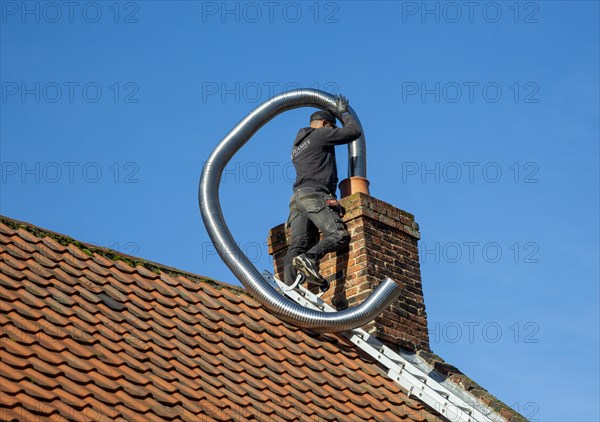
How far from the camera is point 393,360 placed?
10.6 meters

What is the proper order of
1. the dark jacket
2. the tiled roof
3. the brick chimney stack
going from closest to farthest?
the tiled roof → the brick chimney stack → the dark jacket

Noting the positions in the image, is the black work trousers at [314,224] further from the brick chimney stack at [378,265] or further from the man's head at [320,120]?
the man's head at [320,120]

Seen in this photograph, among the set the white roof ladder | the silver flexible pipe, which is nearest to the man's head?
the silver flexible pipe

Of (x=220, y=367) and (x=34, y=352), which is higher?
(x=220, y=367)

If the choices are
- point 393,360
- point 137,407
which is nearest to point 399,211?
point 393,360

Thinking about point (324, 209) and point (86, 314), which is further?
point (324, 209)

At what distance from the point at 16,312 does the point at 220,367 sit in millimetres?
1727

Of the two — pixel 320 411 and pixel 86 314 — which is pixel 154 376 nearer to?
pixel 86 314

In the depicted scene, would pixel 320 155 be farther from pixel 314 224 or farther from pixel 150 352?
pixel 150 352

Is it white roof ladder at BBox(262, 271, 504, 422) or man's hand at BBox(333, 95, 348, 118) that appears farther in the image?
man's hand at BBox(333, 95, 348, 118)

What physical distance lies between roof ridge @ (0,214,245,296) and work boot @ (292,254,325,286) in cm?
66

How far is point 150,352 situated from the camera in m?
8.70

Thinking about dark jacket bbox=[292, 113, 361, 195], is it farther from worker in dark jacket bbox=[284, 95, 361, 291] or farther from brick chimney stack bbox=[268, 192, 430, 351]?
brick chimney stack bbox=[268, 192, 430, 351]

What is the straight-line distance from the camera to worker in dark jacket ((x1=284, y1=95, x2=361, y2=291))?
11.3 m
